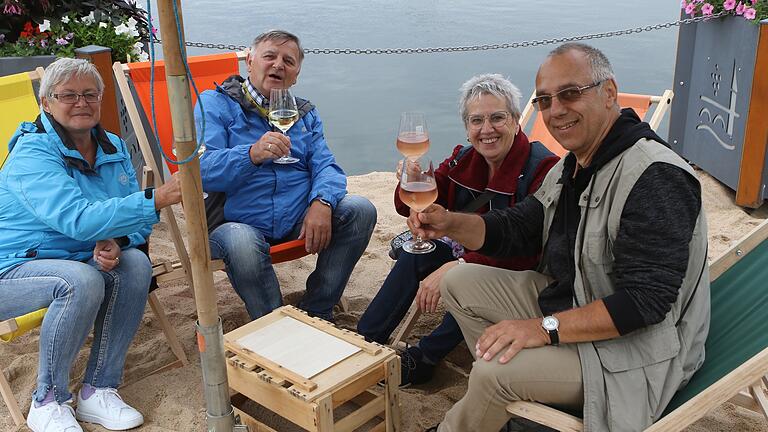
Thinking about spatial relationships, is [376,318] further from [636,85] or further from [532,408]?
[636,85]

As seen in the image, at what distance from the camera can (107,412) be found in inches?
114

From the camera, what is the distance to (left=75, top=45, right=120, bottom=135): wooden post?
435 cm

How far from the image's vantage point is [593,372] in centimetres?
212


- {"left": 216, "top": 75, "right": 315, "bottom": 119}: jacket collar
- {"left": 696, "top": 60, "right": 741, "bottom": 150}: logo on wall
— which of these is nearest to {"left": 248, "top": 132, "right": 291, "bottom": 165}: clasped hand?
{"left": 216, "top": 75, "right": 315, "bottom": 119}: jacket collar

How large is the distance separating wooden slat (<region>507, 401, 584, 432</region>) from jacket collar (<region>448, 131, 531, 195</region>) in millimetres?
1001

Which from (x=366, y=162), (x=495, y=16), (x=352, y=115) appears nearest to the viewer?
(x=366, y=162)

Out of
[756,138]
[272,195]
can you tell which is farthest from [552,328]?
[756,138]

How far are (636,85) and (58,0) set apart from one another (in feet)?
19.5

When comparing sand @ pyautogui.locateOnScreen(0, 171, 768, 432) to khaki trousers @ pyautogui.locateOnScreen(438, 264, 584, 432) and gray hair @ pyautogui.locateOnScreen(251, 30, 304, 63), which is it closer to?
khaki trousers @ pyautogui.locateOnScreen(438, 264, 584, 432)

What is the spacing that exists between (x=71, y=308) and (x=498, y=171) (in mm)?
1661

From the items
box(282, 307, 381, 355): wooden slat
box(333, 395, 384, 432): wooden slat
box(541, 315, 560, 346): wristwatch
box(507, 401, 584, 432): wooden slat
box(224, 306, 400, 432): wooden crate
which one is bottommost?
box(333, 395, 384, 432): wooden slat

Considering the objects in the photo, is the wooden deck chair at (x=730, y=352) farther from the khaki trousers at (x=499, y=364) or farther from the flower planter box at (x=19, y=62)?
the flower planter box at (x=19, y=62)

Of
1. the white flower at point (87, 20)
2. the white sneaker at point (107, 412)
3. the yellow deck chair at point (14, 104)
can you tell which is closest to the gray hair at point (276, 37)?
the yellow deck chair at point (14, 104)

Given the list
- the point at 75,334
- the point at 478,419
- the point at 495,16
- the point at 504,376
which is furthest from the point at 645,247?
the point at 495,16
